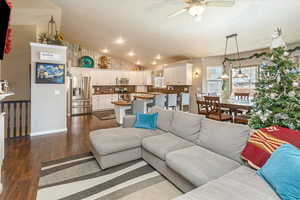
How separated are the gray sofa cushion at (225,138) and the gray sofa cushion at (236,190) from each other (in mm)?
458

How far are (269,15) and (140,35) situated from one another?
3.60m

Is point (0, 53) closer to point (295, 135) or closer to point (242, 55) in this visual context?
point (295, 135)

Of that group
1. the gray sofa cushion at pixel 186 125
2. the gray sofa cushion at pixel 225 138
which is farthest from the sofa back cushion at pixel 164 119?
the gray sofa cushion at pixel 225 138

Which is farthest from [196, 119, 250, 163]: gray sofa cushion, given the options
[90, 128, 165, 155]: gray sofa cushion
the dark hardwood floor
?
the dark hardwood floor

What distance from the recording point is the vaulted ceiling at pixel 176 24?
11.1 feet

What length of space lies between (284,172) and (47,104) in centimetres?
493

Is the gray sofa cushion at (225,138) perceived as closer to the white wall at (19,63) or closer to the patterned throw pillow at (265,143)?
the patterned throw pillow at (265,143)

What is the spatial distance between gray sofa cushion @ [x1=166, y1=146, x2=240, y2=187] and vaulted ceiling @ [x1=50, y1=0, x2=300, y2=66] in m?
3.08

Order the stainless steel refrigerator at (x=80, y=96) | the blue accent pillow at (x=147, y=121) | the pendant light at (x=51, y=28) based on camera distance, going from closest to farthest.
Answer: the blue accent pillow at (x=147, y=121), the pendant light at (x=51, y=28), the stainless steel refrigerator at (x=80, y=96)

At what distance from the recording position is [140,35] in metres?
5.45

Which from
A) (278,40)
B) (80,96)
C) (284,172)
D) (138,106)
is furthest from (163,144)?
(80,96)

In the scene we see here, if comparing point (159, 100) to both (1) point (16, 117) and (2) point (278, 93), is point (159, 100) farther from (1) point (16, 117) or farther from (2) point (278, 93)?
(1) point (16, 117)

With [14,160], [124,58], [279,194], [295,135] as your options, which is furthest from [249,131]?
[124,58]

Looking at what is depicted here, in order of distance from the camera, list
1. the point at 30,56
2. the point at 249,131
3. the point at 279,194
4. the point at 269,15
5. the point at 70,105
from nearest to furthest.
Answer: the point at 279,194, the point at 249,131, the point at 269,15, the point at 30,56, the point at 70,105
